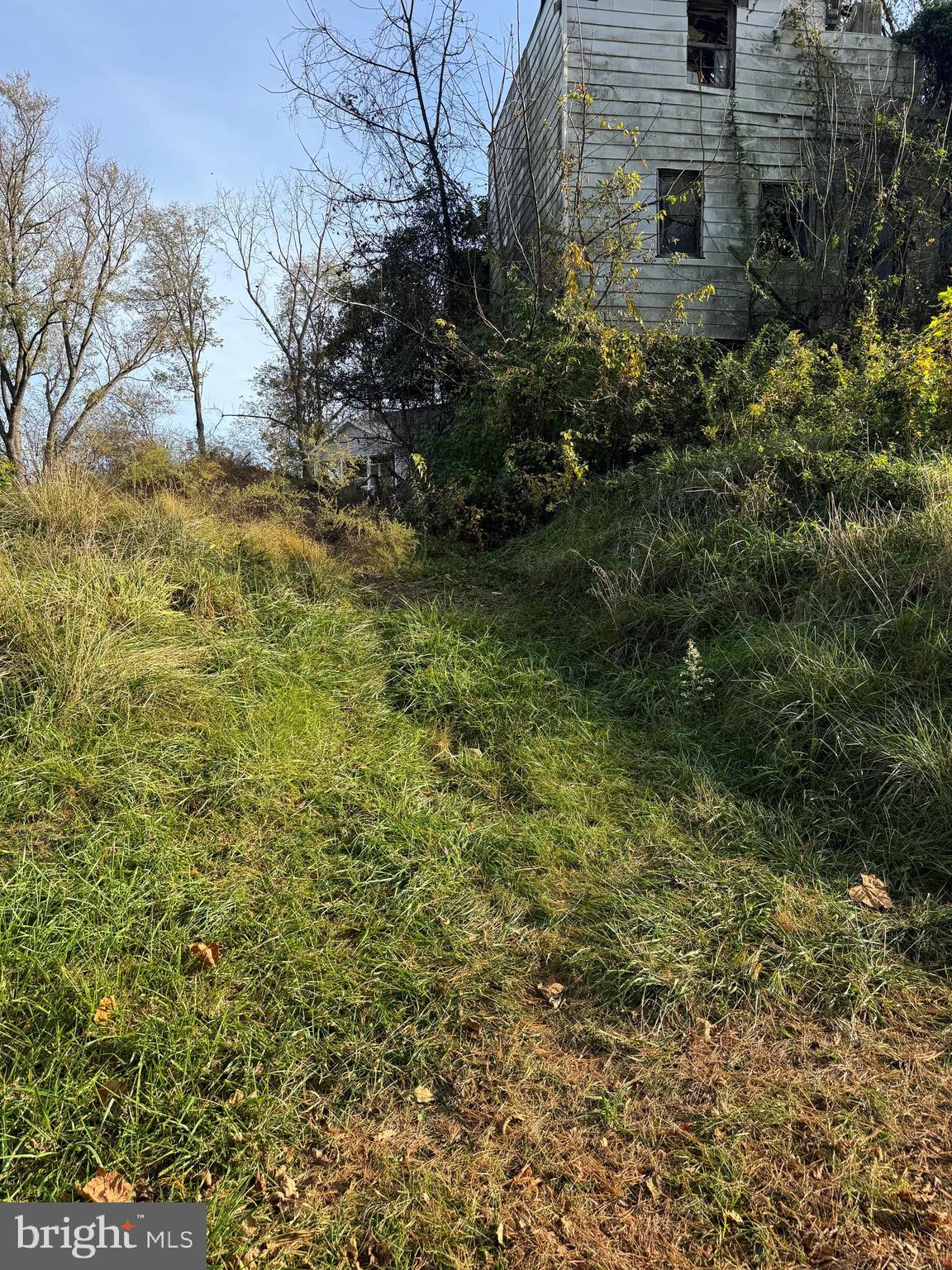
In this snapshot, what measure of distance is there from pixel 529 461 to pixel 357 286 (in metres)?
5.76

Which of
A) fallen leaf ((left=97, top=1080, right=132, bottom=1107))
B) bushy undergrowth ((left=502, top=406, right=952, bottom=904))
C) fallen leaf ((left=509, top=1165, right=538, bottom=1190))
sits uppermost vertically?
bushy undergrowth ((left=502, top=406, right=952, bottom=904))

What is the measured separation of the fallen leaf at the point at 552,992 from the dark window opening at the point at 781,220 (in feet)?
36.2

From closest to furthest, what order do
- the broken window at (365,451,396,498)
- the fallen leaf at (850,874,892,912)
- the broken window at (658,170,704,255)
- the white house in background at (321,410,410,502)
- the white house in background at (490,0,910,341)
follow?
the fallen leaf at (850,874,892,912) < the white house in background at (321,410,410,502) < the white house in background at (490,0,910,341) < the broken window at (658,170,704,255) < the broken window at (365,451,396,498)

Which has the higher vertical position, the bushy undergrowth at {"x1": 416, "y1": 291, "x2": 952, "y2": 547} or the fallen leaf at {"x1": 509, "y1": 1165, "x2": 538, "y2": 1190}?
the bushy undergrowth at {"x1": 416, "y1": 291, "x2": 952, "y2": 547}

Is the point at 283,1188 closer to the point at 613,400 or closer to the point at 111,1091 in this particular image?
the point at 111,1091

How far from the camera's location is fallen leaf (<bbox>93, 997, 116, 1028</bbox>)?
2.47 meters

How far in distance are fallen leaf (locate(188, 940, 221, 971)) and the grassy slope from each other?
5cm

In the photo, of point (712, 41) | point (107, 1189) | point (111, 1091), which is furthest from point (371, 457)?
point (107, 1189)

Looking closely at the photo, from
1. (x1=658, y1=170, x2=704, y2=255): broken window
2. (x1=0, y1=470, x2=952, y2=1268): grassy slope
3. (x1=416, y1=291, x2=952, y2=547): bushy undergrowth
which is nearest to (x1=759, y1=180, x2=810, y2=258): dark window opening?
(x1=658, y1=170, x2=704, y2=255): broken window

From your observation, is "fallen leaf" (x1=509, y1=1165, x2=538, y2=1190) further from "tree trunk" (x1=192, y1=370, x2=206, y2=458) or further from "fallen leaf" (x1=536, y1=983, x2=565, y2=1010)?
"tree trunk" (x1=192, y1=370, x2=206, y2=458)

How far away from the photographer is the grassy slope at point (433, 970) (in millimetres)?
2100

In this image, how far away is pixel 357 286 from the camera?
40.0 feet

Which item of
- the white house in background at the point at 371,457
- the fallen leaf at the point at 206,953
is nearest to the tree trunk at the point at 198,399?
the white house in background at the point at 371,457

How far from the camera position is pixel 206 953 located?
276 centimetres
